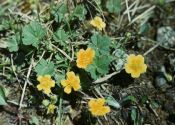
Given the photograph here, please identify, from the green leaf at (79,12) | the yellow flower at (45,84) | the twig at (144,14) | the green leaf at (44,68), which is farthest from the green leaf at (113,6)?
the yellow flower at (45,84)

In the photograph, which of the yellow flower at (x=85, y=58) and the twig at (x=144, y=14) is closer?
the yellow flower at (x=85, y=58)

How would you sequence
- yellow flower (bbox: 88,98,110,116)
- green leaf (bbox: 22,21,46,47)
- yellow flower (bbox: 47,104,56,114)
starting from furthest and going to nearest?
green leaf (bbox: 22,21,46,47)
yellow flower (bbox: 47,104,56,114)
yellow flower (bbox: 88,98,110,116)

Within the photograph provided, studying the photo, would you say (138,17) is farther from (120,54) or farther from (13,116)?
(13,116)

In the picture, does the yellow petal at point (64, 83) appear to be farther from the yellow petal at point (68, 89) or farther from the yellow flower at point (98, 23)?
the yellow flower at point (98, 23)

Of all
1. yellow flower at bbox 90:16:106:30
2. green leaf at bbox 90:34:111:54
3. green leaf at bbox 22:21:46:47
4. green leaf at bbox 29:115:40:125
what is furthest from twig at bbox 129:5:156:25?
green leaf at bbox 29:115:40:125

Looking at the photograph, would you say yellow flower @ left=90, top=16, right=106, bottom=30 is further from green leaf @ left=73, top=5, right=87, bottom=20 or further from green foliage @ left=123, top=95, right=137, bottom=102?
green foliage @ left=123, top=95, right=137, bottom=102

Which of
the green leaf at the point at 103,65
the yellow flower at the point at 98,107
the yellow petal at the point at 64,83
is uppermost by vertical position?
the green leaf at the point at 103,65

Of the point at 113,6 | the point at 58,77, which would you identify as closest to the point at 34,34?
the point at 58,77
